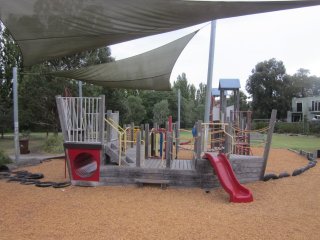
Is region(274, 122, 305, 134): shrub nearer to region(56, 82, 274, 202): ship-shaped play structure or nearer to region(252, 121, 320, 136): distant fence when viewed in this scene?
region(252, 121, 320, 136): distant fence

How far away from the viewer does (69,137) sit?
928 cm

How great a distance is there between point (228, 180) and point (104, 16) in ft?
15.9

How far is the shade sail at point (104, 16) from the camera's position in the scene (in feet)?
14.5

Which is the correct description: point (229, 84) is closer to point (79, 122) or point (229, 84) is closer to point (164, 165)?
point (164, 165)

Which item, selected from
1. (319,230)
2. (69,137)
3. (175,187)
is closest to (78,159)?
(69,137)

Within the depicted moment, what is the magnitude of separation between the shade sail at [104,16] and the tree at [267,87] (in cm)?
5077

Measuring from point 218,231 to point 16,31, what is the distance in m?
4.06

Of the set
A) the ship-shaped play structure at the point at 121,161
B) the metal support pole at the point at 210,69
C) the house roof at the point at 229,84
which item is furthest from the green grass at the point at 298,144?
the ship-shaped play structure at the point at 121,161

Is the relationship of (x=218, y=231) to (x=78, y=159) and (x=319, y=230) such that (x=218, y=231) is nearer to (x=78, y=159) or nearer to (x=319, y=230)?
(x=319, y=230)

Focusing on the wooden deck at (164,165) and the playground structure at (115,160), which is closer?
the playground structure at (115,160)

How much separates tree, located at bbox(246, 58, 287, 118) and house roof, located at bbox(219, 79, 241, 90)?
130 ft

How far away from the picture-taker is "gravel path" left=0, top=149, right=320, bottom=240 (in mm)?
5379

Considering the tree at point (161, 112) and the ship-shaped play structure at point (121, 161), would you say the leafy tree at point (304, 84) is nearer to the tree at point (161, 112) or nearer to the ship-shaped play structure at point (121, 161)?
the tree at point (161, 112)

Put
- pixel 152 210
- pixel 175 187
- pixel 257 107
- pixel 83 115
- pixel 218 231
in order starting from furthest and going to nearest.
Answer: pixel 257 107 < pixel 83 115 < pixel 175 187 < pixel 152 210 < pixel 218 231
